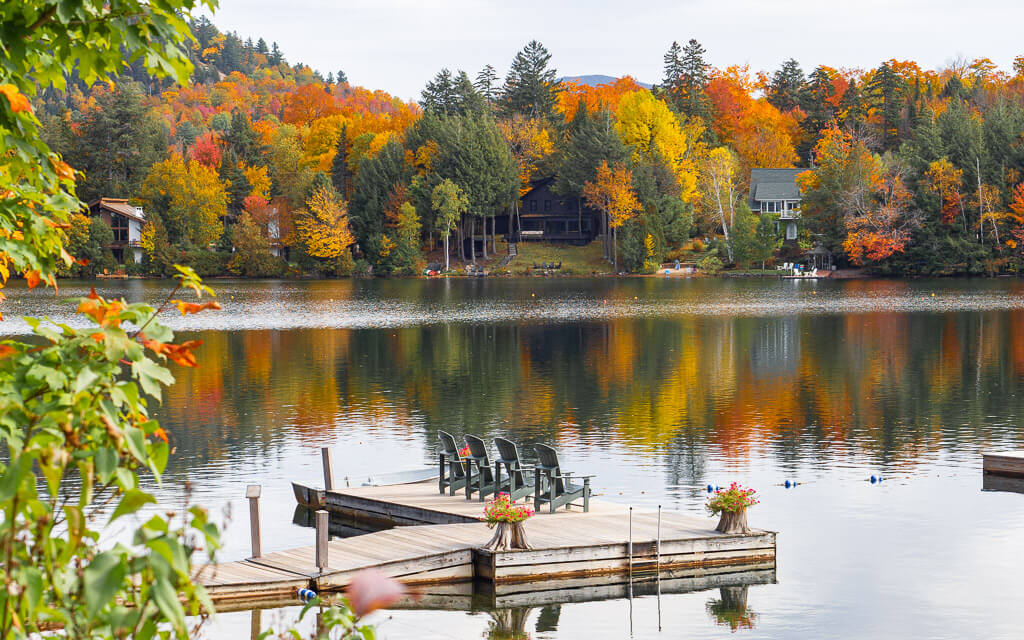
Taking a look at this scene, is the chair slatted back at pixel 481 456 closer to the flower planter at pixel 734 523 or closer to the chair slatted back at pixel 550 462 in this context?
the chair slatted back at pixel 550 462

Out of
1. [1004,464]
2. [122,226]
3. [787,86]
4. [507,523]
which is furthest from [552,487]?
[787,86]

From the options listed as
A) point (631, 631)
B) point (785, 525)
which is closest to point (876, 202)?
point (785, 525)

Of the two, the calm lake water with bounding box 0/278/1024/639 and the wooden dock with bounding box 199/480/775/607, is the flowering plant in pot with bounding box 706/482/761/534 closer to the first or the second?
the wooden dock with bounding box 199/480/775/607

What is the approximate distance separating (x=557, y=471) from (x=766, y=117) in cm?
11789

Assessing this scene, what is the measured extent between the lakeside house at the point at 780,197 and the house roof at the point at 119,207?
197 feet

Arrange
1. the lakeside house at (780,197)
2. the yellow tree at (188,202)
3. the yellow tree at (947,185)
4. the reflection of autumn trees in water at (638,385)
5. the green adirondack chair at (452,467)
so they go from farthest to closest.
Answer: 1. the yellow tree at (188,202)
2. the lakeside house at (780,197)
3. the yellow tree at (947,185)
4. the reflection of autumn trees in water at (638,385)
5. the green adirondack chair at (452,467)

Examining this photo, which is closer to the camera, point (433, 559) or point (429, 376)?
point (433, 559)

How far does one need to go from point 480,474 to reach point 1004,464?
11.1 metres

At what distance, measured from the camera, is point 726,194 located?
109 metres

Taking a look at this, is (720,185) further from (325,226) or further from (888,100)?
(325,226)

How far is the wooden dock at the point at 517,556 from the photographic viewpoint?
49.3 ft

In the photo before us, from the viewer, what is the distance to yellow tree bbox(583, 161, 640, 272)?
10425 cm

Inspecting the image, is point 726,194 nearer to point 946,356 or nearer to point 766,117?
point 766,117

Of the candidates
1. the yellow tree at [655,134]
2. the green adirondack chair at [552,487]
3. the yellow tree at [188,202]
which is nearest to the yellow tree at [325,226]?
the yellow tree at [188,202]
